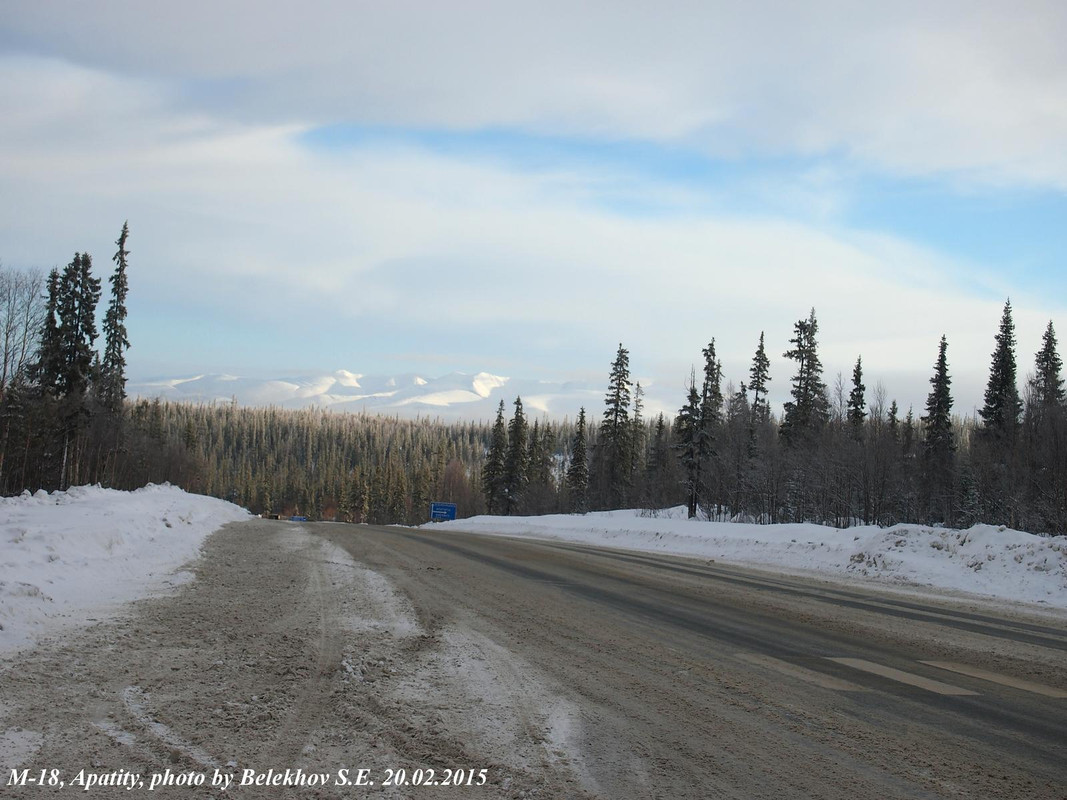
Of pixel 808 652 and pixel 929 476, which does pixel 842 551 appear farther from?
pixel 929 476

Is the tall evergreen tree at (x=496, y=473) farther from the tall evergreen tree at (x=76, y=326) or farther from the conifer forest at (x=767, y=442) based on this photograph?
the tall evergreen tree at (x=76, y=326)

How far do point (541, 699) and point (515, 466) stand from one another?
76.0 meters

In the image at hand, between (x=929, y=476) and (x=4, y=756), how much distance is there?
64.1 m

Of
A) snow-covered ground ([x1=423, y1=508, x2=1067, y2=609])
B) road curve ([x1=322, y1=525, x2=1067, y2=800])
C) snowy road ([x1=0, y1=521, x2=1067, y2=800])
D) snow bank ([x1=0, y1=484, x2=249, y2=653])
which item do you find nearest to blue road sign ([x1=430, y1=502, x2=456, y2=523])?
snow-covered ground ([x1=423, y1=508, x2=1067, y2=609])

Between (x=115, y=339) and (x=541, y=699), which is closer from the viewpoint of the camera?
(x=541, y=699)

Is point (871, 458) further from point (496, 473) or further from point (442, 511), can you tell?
point (496, 473)

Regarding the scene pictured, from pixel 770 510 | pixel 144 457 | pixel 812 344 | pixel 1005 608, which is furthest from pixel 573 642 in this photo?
pixel 144 457

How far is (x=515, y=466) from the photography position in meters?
81.4

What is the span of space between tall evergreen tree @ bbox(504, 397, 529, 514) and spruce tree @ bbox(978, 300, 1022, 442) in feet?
150

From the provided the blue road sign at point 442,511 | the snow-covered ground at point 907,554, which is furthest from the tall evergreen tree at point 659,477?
the snow-covered ground at point 907,554

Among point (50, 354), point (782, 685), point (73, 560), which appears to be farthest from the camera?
point (50, 354)

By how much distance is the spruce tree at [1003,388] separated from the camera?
6131 cm

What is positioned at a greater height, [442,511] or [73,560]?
[73,560]

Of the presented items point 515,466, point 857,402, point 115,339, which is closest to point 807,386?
point 857,402
